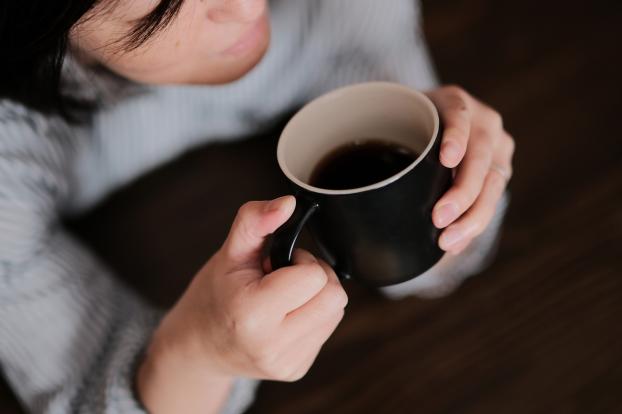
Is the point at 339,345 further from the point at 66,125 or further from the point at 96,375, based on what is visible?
the point at 66,125

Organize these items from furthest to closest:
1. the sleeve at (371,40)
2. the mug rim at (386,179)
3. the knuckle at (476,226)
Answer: the sleeve at (371,40) < the knuckle at (476,226) < the mug rim at (386,179)

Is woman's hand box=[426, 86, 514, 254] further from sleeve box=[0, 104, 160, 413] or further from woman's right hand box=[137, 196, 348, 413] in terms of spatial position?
sleeve box=[0, 104, 160, 413]

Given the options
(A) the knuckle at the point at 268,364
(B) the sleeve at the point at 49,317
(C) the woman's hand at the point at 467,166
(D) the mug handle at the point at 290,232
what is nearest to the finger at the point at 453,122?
(C) the woman's hand at the point at 467,166

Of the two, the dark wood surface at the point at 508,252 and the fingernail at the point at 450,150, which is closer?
the fingernail at the point at 450,150

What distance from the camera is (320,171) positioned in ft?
1.94

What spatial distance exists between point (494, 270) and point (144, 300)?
1.44 feet

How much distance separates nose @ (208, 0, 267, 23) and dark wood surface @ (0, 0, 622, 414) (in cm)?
36

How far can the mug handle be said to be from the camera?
0.49 metres

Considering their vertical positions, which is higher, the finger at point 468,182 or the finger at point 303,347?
the finger at point 468,182

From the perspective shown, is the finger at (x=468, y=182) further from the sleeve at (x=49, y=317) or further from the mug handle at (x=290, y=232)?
the sleeve at (x=49, y=317)

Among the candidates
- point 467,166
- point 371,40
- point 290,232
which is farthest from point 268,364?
point 371,40

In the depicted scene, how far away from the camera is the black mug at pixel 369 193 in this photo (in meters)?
0.48

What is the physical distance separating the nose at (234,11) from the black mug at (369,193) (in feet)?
0.33

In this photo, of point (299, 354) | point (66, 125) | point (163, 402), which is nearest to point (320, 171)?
point (299, 354)
